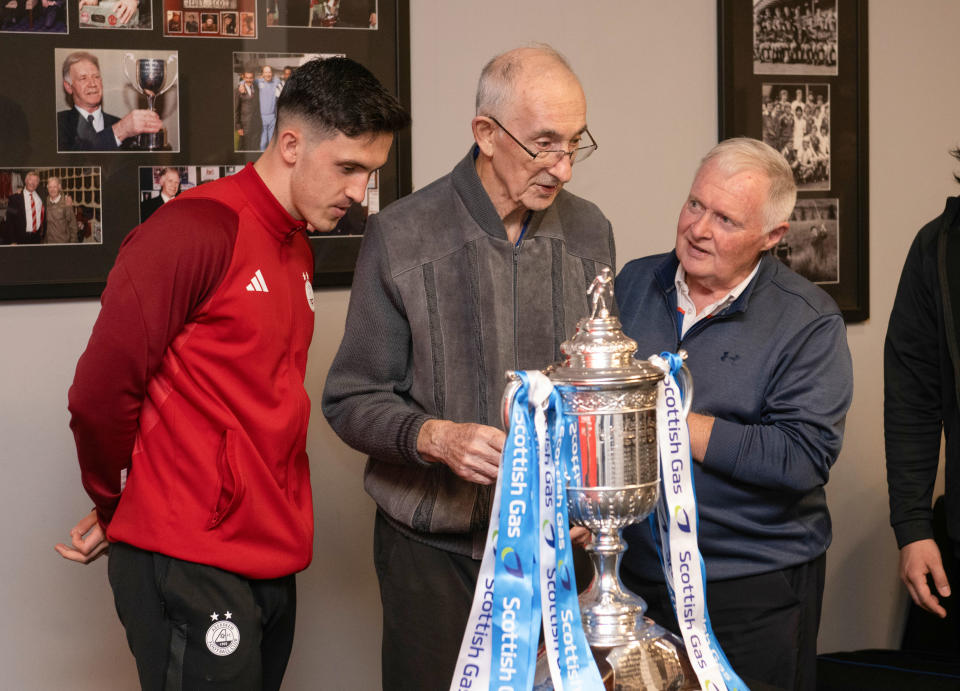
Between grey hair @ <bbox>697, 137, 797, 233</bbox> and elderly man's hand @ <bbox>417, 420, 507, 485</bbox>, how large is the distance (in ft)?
2.56

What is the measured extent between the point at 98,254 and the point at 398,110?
89 centimetres

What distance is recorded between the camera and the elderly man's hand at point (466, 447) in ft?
4.51

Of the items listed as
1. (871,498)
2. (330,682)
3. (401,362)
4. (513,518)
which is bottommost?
(330,682)

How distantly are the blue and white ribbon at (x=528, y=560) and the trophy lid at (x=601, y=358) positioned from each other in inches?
1.7

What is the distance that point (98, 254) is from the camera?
2.32m

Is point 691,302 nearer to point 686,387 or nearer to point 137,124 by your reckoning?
point 686,387

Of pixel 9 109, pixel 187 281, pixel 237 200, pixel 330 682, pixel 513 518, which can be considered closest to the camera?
pixel 513 518

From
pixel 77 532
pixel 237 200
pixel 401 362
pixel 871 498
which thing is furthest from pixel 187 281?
pixel 871 498

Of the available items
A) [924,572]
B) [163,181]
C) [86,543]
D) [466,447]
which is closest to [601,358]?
[466,447]

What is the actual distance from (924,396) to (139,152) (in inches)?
69.9

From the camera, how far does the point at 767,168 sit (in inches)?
76.0

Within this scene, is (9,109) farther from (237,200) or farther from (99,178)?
(237,200)

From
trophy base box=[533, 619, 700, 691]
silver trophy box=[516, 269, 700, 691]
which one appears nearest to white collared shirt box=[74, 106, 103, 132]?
silver trophy box=[516, 269, 700, 691]

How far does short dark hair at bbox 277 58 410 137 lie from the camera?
1.77 metres
